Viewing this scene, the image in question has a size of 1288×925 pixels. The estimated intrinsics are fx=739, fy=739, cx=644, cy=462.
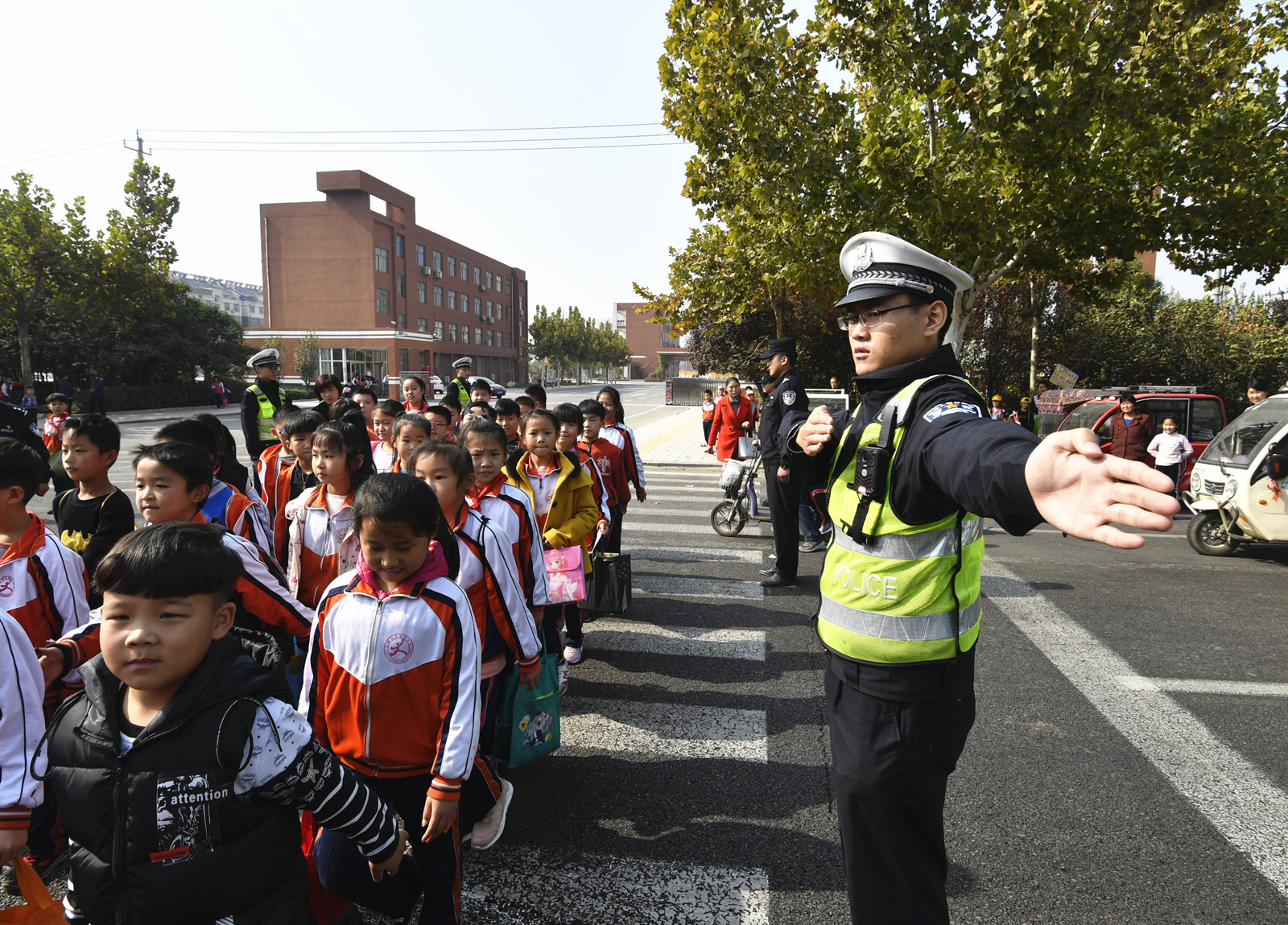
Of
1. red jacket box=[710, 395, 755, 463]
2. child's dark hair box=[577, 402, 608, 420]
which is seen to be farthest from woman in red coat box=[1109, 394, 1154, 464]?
child's dark hair box=[577, 402, 608, 420]

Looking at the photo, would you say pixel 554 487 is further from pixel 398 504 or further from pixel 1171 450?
pixel 1171 450

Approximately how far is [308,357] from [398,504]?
5867 cm

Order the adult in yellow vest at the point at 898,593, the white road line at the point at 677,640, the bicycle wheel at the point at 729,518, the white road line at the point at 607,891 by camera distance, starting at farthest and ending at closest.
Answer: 1. the bicycle wheel at the point at 729,518
2. the white road line at the point at 677,640
3. the white road line at the point at 607,891
4. the adult in yellow vest at the point at 898,593

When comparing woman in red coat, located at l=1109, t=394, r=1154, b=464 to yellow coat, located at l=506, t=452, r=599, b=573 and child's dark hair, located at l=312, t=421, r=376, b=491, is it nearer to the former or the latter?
yellow coat, located at l=506, t=452, r=599, b=573

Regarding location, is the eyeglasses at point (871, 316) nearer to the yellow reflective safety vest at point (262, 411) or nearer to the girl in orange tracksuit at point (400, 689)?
the girl in orange tracksuit at point (400, 689)

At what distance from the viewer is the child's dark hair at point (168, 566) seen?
5.42 ft

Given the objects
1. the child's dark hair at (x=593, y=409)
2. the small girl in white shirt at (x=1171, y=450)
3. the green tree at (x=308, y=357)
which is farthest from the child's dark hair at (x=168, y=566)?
the green tree at (x=308, y=357)

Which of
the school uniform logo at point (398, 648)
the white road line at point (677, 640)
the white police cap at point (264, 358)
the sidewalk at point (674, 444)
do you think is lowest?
the white road line at point (677, 640)

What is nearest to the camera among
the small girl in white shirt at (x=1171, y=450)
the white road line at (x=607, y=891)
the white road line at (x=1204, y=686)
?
the white road line at (x=607, y=891)

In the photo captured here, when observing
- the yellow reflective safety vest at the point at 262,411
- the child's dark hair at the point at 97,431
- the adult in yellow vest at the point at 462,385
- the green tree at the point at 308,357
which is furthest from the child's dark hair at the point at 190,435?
the green tree at the point at 308,357

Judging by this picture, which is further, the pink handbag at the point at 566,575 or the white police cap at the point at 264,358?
the white police cap at the point at 264,358

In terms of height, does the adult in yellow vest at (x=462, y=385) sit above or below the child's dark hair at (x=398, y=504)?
above

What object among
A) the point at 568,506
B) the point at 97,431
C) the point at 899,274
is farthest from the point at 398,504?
the point at 568,506

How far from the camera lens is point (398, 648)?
93.3 inches
